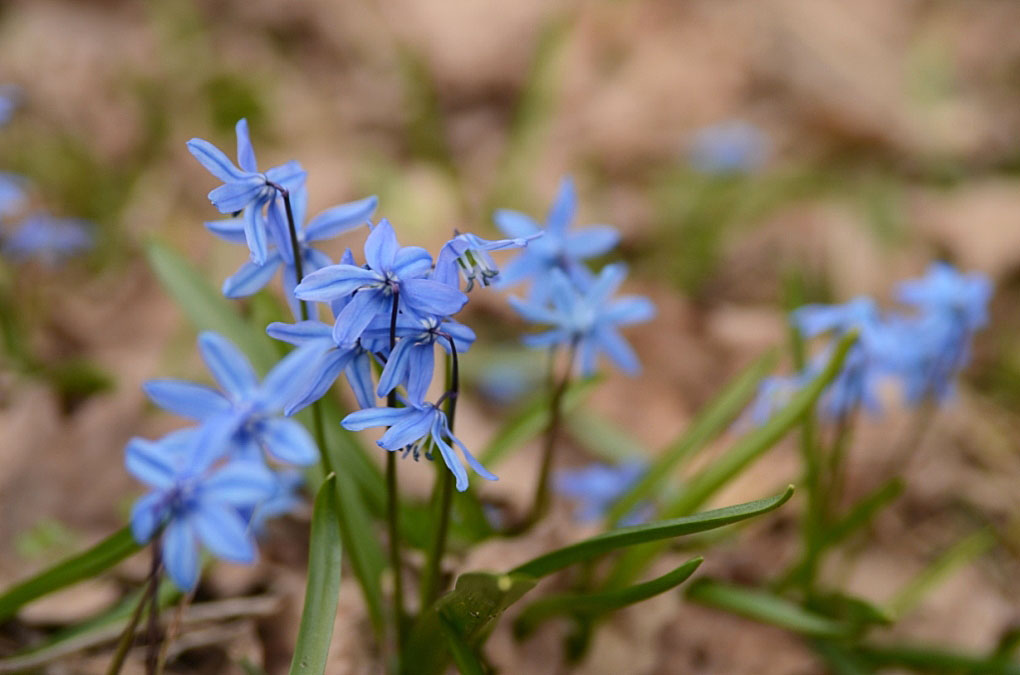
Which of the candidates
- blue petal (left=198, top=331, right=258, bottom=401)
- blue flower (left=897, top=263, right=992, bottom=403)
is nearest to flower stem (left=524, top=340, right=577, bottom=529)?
blue petal (left=198, top=331, right=258, bottom=401)

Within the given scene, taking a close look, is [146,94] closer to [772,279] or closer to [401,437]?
[772,279]

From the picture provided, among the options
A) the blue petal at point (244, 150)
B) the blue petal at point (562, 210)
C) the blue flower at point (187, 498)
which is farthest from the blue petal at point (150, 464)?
the blue petal at point (562, 210)

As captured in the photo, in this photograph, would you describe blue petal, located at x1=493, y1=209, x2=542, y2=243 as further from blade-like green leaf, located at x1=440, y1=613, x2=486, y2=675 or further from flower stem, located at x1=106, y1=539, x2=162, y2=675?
flower stem, located at x1=106, y1=539, x2=162, y2=675

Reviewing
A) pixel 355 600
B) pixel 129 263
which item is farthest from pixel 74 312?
pixel 355 600

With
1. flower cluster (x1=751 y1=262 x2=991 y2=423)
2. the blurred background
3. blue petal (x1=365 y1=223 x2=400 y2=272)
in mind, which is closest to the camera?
blue petal (x1=365 y1=223 x2=400 y2=272)

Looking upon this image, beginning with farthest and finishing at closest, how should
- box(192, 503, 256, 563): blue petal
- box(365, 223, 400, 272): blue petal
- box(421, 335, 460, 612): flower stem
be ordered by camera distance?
box(421, 335, 460, 612): flower stem
box(365, 223, 400, 272): blue petal
box(192, 503, 256, 563): blue petal

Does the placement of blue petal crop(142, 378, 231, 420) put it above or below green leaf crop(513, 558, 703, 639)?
above

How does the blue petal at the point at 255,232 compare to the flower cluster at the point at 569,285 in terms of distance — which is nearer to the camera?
the blue petal at the point at 255,232

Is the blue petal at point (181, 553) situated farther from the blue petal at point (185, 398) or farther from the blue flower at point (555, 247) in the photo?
the blue flower at point (555, 247)
